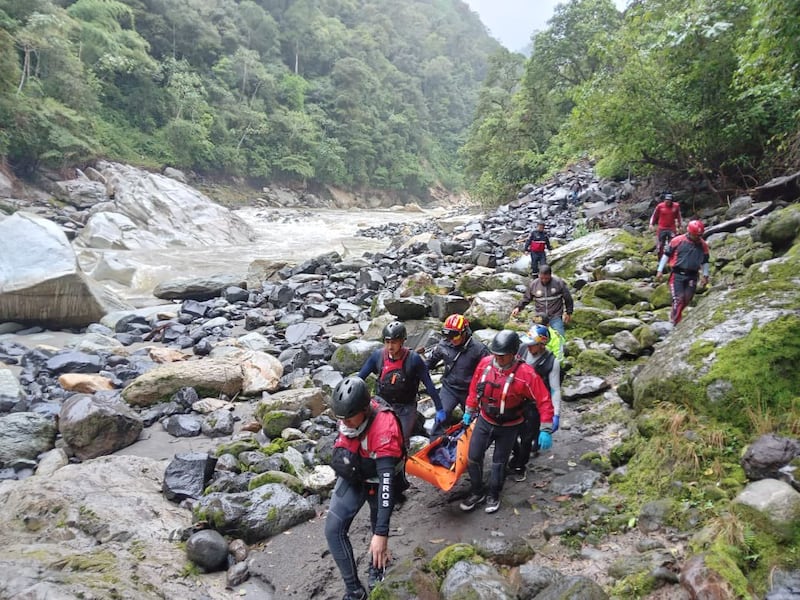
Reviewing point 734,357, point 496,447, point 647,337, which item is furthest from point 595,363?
point 496,447

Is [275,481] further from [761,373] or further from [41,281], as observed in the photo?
[41,281]

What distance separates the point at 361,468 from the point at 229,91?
55749 mm

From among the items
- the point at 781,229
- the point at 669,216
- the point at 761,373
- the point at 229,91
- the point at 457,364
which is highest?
the point at 229,91

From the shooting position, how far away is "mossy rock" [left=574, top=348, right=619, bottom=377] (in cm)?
706

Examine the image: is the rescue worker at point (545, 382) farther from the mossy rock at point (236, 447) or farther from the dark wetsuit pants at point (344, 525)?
the mossy rock at point (236, 447)

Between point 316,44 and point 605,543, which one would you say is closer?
point 605,543

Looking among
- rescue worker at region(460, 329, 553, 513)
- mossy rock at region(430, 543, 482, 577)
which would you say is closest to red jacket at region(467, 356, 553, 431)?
rescue worker at region(460, 329, 553, 513)

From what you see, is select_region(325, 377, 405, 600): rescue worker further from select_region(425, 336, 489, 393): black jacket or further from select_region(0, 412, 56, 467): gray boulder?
select_region(0, 412, 56, 467): gray boulder

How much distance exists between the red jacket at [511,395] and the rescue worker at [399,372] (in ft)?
2.54

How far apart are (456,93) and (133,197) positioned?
7670cm

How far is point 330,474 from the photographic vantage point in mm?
5500

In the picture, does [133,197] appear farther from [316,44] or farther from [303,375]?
[316,44]

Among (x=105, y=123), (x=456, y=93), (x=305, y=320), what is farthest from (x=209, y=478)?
(x=456, y=93)

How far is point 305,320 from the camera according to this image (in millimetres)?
12438
